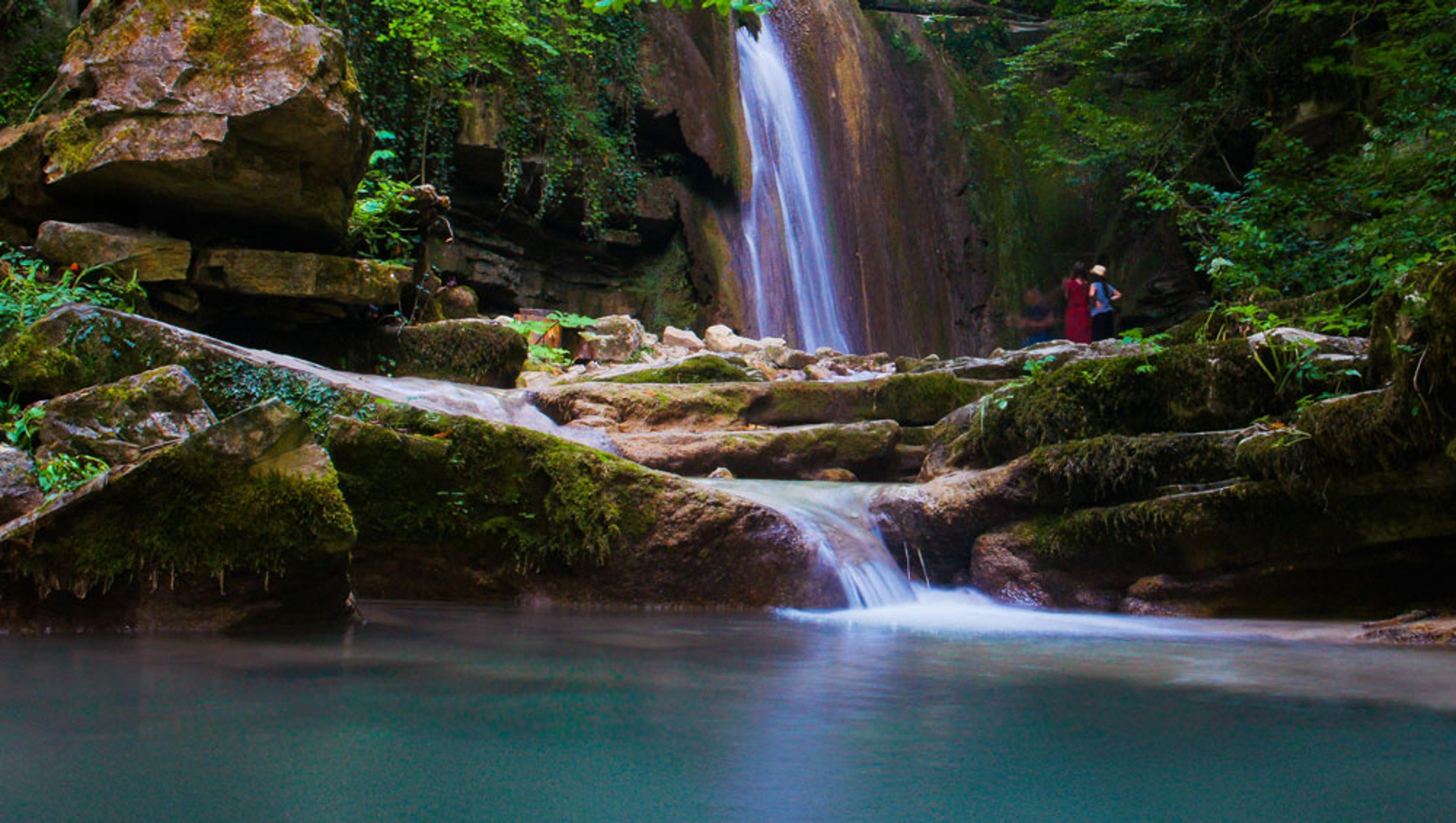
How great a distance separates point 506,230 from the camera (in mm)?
15398

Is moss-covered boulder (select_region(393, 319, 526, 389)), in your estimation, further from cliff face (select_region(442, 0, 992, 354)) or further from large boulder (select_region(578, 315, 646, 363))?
cliff face (select_region(442, 0, 992, 354))

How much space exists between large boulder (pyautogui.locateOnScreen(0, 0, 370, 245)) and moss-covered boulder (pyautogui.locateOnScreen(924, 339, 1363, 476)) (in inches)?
209

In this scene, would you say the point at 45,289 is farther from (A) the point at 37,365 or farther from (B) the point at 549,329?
(B) the point at 549,329

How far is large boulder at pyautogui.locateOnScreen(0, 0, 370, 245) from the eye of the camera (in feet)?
21.9

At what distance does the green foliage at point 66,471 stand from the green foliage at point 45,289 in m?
1.30

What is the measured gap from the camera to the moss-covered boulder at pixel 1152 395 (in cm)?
505

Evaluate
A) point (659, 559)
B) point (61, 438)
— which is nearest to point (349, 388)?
point (61, 438)

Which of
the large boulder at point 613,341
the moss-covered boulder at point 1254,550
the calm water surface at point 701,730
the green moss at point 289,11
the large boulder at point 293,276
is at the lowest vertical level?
the calm water surface at point 701,730

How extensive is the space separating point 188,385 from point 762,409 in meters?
4.96

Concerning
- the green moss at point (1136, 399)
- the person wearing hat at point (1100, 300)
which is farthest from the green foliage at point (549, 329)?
the person wearing hat at point (1100, 300)

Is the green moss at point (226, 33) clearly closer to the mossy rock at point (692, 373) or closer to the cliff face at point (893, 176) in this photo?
the mossy rock at point (692, 373)

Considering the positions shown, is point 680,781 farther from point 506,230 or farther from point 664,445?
point 506,230

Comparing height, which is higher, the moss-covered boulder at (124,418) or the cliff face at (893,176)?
the cliff face at (893,176)

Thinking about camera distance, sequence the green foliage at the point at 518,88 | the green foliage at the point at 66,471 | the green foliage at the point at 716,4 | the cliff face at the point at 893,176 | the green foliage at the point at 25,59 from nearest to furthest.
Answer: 1. the green foliage at the point at 716,4
2. the green foliage at the point at 66,471
3. the green foliage at the point at 25,59
4. the green foliage at the point at 518,88
5. the cliff face at the point at 893,176
